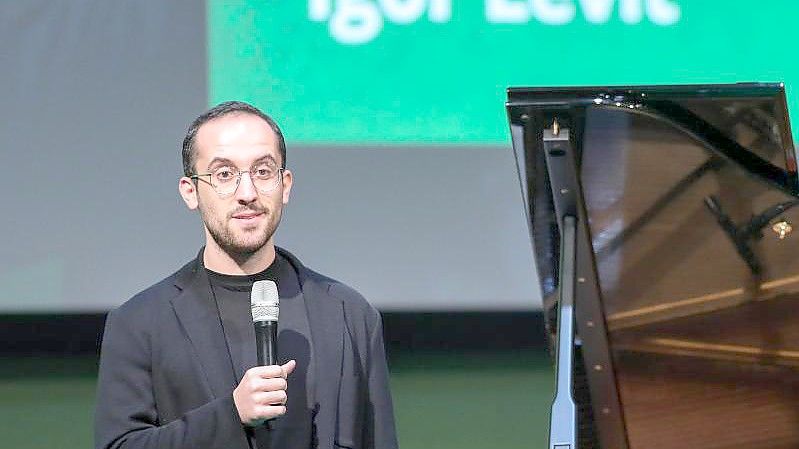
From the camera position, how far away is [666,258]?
2.29 metres

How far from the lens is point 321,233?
3.90m

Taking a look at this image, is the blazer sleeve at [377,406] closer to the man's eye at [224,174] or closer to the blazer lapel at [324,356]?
the blazer lapel at [324,356]

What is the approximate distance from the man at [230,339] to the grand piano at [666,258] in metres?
0.36

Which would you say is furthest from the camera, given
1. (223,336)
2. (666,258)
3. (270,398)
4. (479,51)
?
(479,51)

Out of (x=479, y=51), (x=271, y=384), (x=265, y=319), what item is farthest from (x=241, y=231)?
(x=479, y=51)

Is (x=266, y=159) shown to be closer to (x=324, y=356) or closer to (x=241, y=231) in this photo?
(x=241, y=231)

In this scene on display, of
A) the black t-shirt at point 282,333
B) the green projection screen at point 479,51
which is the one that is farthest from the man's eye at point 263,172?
the green projection screen at point 479,51

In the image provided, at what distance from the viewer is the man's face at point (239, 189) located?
1.77m

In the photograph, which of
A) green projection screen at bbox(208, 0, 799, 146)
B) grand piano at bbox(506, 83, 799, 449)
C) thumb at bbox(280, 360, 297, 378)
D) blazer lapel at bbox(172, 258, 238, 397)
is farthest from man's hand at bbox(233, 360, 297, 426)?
green projection screen at bbox(208, 0, 799, 146)

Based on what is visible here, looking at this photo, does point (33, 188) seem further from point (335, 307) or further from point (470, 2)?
point (335, 307)

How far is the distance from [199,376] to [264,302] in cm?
16

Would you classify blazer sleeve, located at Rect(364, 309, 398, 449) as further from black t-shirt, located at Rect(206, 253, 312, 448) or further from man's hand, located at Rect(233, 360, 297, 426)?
man's hand, located at Rect(233, 360, 297, 426)

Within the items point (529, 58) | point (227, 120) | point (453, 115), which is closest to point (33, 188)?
point (453, 115)

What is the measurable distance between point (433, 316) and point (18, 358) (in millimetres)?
1385
